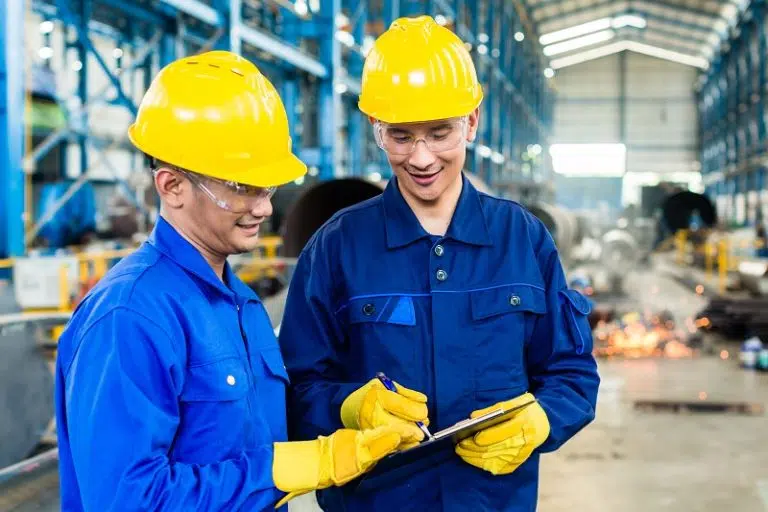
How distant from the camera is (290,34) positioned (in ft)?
36.6

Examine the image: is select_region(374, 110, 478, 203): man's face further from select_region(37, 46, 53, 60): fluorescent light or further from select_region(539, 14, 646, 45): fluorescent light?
select_region(539, 14, 646, 45): fluorescent light

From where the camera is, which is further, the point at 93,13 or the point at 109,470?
the point at 93,13

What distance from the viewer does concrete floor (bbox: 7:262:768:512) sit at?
15.5 ft

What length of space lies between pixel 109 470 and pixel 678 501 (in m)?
4.04

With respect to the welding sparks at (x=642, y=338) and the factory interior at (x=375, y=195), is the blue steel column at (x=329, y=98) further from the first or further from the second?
the welding sparks at (x=642, y=338)

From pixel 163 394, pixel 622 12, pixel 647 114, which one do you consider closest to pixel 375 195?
pixel 163 394

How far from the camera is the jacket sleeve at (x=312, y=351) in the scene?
77.9 inches

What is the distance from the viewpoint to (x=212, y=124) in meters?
1.63

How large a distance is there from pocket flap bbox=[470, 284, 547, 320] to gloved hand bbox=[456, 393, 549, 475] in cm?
21

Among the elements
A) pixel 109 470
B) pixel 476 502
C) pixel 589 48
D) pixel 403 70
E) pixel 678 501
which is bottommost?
pixel 678 501

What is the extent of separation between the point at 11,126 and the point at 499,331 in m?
5.21

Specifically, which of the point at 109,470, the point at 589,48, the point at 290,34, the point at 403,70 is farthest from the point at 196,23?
the point at 589,48

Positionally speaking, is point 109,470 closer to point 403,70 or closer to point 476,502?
point 476,502

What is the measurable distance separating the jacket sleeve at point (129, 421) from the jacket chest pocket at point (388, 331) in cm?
60
